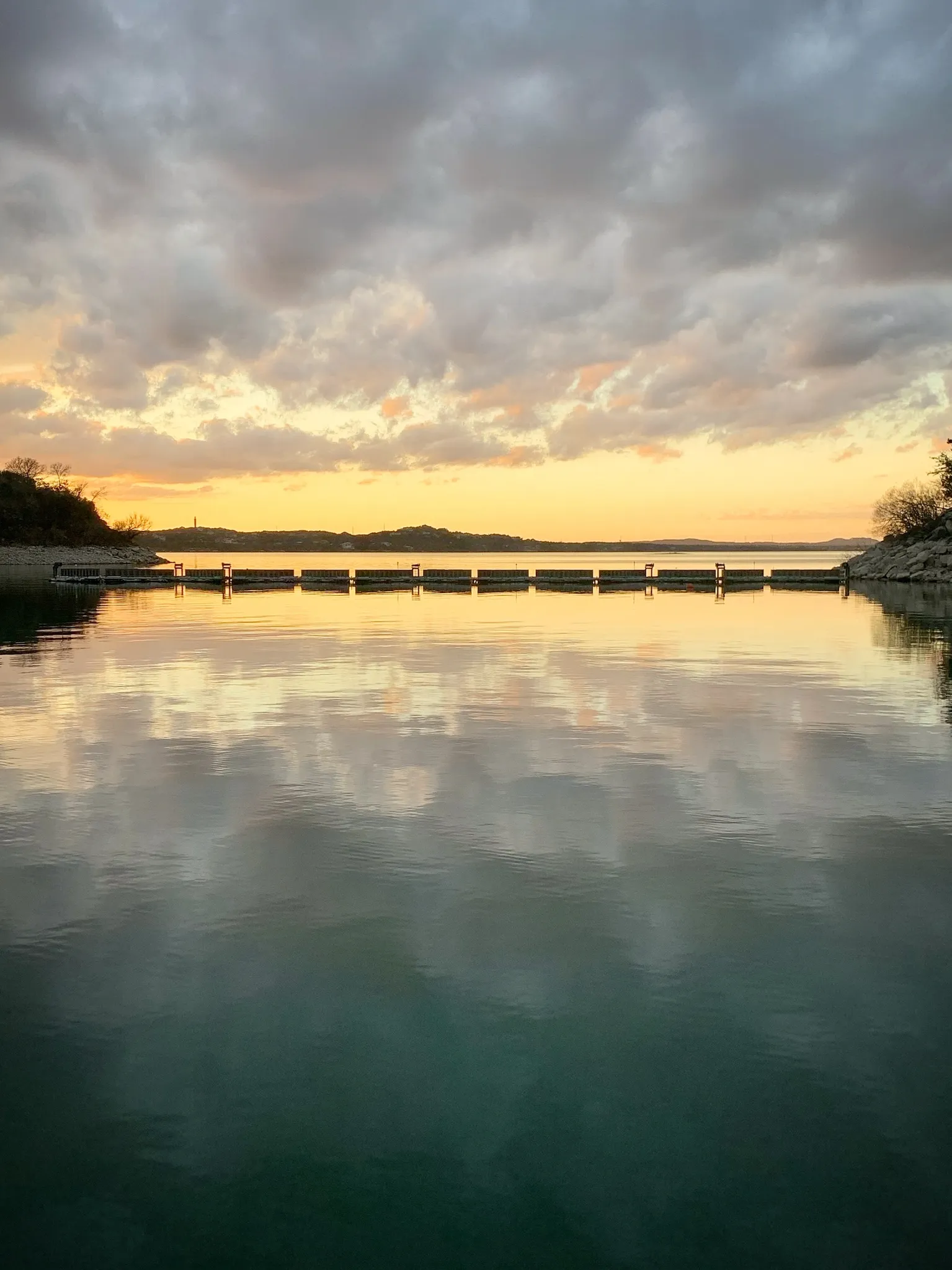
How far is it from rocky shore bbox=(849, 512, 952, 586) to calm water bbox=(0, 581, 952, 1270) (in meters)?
72.1

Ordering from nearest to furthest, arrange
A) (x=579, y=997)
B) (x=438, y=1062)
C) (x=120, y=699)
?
(x=438, y=1062) < (x=579, y=997) < (x=120, y=699)

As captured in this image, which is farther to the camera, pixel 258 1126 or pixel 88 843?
pixel 88 843

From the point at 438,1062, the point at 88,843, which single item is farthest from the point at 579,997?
the point at 88,843

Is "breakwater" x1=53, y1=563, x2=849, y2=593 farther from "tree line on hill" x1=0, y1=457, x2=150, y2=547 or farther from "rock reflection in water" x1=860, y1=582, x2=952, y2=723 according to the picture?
"tree line on hill" x1=0, y1=457, x2=150, y2=547

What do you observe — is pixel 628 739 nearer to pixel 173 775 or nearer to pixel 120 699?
pixel 173 775

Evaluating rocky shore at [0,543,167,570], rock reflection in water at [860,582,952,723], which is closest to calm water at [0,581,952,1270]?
rock reflection in water at [860,582,952,723]

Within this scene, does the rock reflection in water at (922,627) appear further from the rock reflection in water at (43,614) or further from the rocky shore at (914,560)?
the rock reflection in water at (43,614)

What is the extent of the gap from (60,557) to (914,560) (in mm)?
121193

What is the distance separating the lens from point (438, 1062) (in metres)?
6.26

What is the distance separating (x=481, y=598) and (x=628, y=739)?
47553mm

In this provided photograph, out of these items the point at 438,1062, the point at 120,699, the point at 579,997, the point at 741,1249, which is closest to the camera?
the point at 741,1249

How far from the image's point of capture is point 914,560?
8475 centimetres

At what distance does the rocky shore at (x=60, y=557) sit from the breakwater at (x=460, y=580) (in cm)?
6422

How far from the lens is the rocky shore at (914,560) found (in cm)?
8212
